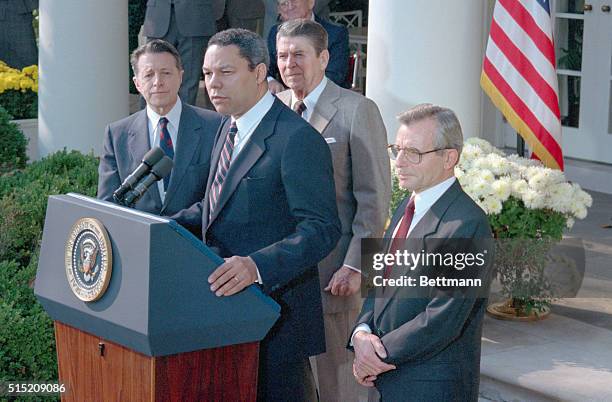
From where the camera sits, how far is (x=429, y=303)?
4.00 meters

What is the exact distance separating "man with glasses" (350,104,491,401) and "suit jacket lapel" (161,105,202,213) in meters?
1.34

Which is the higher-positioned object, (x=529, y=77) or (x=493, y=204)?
(x=529, y=77)

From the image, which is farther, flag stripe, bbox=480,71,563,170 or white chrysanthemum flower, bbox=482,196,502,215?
flag stripe, bbox=480,71,563,170

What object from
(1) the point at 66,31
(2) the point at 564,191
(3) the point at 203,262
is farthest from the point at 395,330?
(1) the point at 66,31

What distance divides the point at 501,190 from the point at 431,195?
295 centimetres

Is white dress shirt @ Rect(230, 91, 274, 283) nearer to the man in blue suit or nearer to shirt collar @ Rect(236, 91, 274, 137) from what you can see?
shirt collar @ Rect(236, 91, 274, 137)

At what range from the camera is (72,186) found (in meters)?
7.13

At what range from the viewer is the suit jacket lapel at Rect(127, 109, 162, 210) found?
5.32 m

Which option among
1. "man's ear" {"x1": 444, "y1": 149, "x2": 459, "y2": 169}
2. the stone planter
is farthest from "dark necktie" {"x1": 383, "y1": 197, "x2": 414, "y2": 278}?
the stone planter

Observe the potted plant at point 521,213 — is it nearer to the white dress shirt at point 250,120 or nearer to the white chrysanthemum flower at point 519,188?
the white chrysanthemum flower at point 519,188

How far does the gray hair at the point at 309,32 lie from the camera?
553 cm

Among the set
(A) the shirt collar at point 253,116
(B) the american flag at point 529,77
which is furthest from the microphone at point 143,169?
(B) the american flag at point 529,77

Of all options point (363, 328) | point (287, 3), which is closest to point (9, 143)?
point (287, 3)

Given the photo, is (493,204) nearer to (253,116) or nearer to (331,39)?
(331,39)
